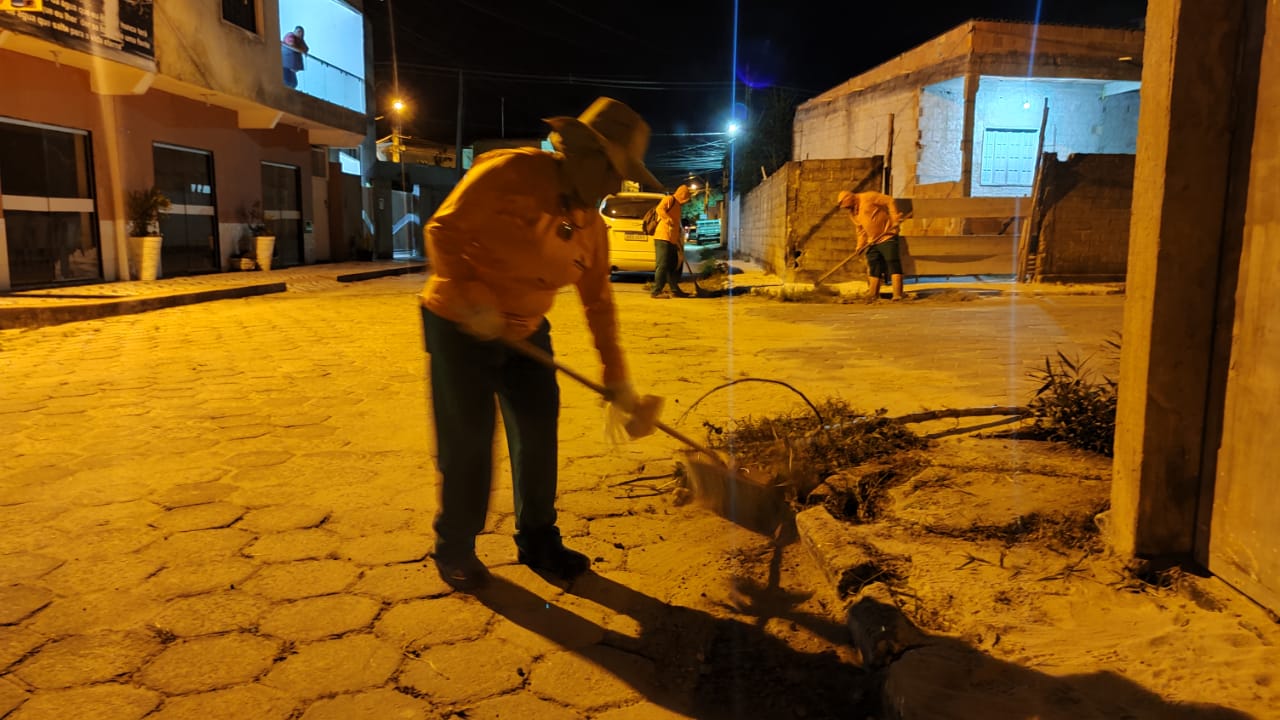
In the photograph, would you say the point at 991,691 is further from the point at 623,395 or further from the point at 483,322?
the point at 483,322

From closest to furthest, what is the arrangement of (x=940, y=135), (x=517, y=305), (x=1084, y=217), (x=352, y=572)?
(x=517, y=305) < (x=352, y=572) < (x=1084, y=217) < (x=940, y=135)

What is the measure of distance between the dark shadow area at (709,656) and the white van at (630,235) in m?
11.6

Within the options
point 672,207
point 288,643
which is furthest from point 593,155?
point 672,207

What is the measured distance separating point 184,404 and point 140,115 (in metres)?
10.2

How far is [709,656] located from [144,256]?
43.2 ft

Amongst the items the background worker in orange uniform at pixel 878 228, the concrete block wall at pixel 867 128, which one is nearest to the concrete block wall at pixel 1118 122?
the concrete block wall at pixel 867 128

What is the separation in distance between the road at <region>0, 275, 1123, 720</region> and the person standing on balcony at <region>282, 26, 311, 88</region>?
12.3m

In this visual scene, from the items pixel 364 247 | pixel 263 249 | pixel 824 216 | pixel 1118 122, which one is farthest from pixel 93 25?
pixel 1118 122

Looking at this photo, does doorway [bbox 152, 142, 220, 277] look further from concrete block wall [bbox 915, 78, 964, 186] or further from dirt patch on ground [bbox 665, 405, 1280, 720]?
concrete block wall [bbox 915, 78, 964, 186]

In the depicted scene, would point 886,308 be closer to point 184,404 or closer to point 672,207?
point 672,207

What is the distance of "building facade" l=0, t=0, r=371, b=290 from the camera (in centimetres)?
1068

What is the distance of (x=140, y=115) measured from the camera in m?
12.8

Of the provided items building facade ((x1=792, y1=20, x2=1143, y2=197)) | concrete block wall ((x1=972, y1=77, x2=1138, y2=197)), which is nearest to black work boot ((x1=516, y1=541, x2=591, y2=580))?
building facade ((x1=792, y1=20, x2=1143, y2=197))

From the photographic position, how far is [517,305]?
7.95 ft
